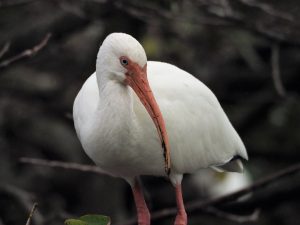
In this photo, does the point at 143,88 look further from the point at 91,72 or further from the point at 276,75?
the point at 91,72

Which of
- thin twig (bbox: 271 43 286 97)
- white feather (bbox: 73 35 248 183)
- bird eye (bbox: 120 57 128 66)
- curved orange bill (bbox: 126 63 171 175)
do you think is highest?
bird eye (bbox: 120 57 128 66)

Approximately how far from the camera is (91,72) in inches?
342

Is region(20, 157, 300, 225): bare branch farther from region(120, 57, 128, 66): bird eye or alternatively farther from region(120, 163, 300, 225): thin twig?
region(120, 57, 128, 66): bird eye

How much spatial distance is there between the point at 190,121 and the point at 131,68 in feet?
2.68

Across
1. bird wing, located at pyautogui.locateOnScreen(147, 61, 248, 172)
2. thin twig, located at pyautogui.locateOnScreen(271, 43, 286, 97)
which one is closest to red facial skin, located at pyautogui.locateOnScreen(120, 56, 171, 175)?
bird wing, located at pyautogui.locateOnScreen(147, 61, 248, 172)

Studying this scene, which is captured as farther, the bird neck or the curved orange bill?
the bird neck

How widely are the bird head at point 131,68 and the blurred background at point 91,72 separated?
7.76 ft

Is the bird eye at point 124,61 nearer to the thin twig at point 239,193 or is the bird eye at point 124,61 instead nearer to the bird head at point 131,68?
the bird head at point 131,68

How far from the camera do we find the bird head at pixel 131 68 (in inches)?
198


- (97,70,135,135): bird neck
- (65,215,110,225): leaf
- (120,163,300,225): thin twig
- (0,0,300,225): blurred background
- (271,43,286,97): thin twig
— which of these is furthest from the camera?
(0,0,300,225): blurred background

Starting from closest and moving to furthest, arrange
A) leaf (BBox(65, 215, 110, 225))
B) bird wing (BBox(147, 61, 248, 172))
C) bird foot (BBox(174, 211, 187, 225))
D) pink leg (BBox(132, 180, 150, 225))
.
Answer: leaf (BBox(65, 215, 110, 225)) → bird wing (BBox(147, 61, 248, 172)) → bird foot (BBox(174, 211, 187, 225)) → pink leg (BBox(132, 180, 150, 225))

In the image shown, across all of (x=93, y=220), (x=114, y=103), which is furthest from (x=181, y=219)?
(x=93, y=220)

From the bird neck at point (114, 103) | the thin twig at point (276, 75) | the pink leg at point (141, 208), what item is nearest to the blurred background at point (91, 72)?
the thin twig at point (276, 75)

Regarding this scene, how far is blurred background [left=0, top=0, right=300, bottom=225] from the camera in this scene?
7.84 metres
